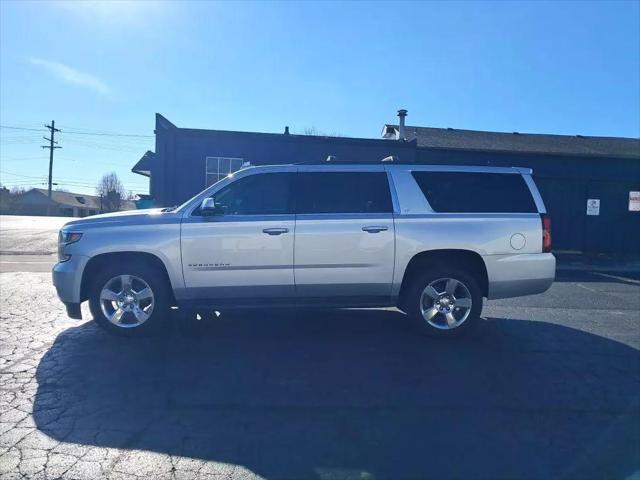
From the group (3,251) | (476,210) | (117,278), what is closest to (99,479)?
(117,278)

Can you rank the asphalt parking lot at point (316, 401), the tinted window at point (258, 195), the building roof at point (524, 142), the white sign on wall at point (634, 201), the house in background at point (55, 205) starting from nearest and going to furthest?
the asphalt parking lot at point (316, 401), the tinted window at point (258, 195), the white sign on wall at point (634, 201), the building roof at point (524, 142), the house in background at point (55, 205)

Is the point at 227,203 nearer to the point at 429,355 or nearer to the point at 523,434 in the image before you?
the point at 429,355

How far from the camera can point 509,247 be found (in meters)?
5.50

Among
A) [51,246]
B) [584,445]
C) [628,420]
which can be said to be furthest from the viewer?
[51,246]

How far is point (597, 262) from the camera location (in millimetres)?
15062

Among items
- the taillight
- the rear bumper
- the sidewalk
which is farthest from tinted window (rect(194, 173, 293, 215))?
the sidewalk

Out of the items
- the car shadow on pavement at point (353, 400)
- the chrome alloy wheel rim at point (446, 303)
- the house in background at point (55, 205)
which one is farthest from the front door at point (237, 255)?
the house in background at point (55, 205)

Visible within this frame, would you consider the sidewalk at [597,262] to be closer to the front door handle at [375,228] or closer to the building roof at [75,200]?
the front door handle at [375,228]

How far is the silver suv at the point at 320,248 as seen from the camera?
5242mm

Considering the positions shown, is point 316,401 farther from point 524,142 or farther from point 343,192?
point 524,142

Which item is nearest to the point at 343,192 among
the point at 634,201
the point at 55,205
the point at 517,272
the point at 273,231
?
the point at 273,231

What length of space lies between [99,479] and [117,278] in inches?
112

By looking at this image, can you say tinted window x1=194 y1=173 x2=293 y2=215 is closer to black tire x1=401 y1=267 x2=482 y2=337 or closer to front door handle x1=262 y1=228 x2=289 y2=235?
front door handle x1=262 y1=228 x2=289 y2=235

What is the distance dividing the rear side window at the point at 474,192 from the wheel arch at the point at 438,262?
0.50 meters
